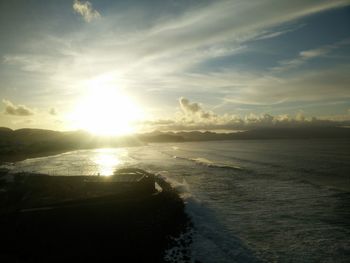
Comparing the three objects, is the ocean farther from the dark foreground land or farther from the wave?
the dark foreground land

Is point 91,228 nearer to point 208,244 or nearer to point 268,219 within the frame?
point 208,244

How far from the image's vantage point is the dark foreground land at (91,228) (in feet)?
54.7

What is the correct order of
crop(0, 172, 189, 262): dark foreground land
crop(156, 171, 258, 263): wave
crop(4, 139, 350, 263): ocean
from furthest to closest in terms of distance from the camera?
crop(4, 139, 350, 263): ocean < crop(156, 171, 258, 263): wave < crop(0, 172, 189, 262): dark foreground land

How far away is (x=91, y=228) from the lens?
68.0 feet

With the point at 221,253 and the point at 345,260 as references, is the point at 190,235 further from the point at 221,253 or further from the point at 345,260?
the point at 345,260

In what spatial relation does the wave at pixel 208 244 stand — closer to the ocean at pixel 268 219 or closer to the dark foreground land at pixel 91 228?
→ the ocean at pixel 268 219

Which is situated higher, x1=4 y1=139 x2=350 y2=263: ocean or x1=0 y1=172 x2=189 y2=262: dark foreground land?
x1=0 y1=172 x2=189 y2=262: dark foreground land

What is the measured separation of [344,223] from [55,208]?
22833 mm

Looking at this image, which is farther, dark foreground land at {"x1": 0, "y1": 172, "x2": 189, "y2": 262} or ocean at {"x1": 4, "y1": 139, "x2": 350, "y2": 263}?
ocean at {"x1": 4, "y1": 139, "x2": 350, "y2": 263}

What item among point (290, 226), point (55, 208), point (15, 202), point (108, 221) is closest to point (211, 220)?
point (290, 226)

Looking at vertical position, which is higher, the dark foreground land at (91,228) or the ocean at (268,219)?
the dark foreground land at (91,228)

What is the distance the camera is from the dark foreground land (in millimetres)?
16688

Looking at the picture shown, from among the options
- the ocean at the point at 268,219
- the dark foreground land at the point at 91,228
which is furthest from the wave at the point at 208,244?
the dark foreground land at the point at 91,228

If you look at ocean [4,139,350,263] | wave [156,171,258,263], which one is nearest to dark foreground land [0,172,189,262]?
wave [156,171,258,263]
